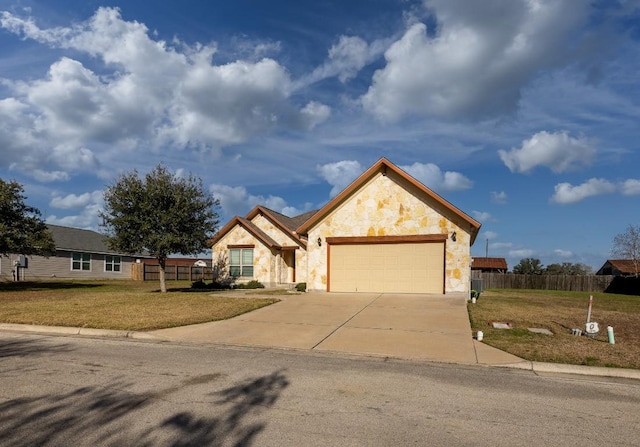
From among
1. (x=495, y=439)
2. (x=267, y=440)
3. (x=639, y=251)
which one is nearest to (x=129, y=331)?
(x=267, y=440)

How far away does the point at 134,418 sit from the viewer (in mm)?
4973

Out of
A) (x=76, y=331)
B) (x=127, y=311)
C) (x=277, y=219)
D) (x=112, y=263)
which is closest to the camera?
(x=76, y=331)

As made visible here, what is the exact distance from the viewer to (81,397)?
5.70 metres

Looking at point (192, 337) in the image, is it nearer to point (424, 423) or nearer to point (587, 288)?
point (424, 423)

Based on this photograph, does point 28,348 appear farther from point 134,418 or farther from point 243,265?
point 243,265

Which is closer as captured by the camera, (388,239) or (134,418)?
(134,418)

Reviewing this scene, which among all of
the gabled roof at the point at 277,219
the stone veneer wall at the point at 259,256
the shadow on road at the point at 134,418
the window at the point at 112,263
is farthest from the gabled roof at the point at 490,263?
the shadow on road at the point at 134,418

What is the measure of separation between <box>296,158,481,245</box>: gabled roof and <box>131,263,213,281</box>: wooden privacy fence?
2741 centimetres

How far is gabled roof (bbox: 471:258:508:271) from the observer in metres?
60.4

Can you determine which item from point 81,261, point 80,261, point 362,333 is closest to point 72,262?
point 80,261

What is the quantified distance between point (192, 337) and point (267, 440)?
6.68 meters

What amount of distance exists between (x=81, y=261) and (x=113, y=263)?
3422 millimetres

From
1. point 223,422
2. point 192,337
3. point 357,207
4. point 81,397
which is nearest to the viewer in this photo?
point 223,422

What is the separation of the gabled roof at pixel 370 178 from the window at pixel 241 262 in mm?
7960
